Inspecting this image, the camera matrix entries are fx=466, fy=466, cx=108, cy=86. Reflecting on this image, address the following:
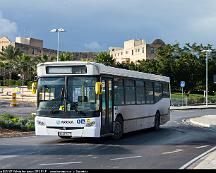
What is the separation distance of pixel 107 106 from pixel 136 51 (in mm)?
140663

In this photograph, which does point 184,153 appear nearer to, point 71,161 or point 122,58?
point 71,161

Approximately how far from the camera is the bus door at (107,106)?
17.4 metres

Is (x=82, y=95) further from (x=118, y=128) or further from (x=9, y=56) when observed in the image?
(x=9, y=56)

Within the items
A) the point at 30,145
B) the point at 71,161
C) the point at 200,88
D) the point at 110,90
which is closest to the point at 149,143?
the point at 110,90

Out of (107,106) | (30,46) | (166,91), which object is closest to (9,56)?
(30,46)

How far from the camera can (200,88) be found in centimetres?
8525

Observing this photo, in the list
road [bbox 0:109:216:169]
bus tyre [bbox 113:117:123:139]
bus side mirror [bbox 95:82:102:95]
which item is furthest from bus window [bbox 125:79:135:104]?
bus side mirror [bbox 95:82:102:95]

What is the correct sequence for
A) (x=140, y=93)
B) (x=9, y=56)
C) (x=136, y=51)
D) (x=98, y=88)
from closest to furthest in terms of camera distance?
(x=98, y=88) → (x=140, y=93) → (x=9, y=56) → (x=136, y=51)

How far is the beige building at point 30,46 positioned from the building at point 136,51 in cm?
2454

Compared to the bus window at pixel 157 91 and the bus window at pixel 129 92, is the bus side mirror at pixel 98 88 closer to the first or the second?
the bus window at pixel 129 92

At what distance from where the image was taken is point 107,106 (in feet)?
58.2

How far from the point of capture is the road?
11953mm

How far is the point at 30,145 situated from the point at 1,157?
3.49 m

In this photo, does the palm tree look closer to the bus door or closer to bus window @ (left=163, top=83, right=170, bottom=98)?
bus window @ (left=163, top=83, right=170, bottom=98)
